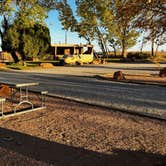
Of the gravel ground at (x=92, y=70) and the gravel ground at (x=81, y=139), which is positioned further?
the gravel ground at (x=92, y=70)

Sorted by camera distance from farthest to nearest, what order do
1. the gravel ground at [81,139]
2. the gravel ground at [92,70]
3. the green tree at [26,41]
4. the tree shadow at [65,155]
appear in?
the green tree at [26,41] → the gravel ground at [92,70] → the gravel ground at [81,139] → the tree shadow at [65,155]

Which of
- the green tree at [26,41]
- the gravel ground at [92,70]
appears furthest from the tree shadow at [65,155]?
the green tree at [26,41]

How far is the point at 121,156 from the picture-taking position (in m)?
5.46

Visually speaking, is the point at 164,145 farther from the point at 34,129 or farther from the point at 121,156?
the point at 34,129

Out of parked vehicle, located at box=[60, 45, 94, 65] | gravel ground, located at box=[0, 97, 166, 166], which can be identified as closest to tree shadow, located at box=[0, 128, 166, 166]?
gravel ground, located at box=[0, 97, 166, 166]

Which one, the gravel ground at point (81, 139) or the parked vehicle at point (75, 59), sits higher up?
the gravel ground at point (81, 139)

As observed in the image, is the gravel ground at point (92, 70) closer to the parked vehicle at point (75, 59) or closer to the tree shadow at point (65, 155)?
the parked vehicle at point (75, 59)

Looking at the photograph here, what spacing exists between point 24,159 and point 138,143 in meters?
2.07

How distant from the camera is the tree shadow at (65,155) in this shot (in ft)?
16.8

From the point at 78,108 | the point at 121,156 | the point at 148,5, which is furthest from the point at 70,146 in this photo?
the point at 148,5

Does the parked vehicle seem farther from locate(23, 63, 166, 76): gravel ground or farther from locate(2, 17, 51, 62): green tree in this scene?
locate(23, 63, 166, 76): gravel ground

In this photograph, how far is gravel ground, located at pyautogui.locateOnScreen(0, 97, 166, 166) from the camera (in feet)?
17.3

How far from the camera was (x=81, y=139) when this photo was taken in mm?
6434

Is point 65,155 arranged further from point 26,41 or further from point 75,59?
point 75,59
